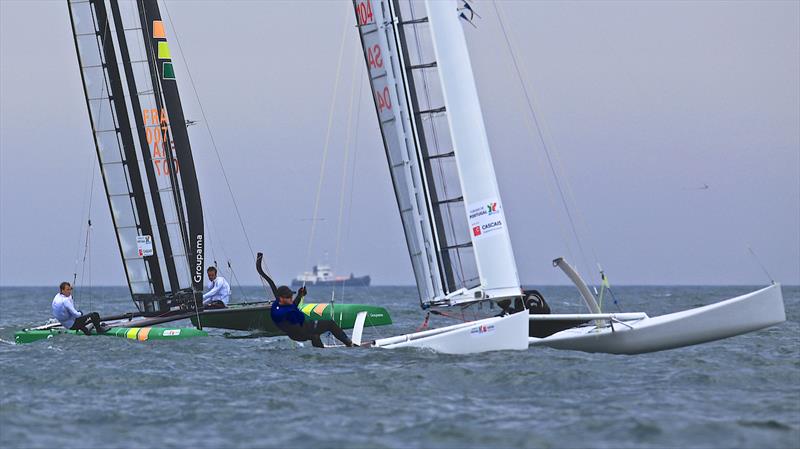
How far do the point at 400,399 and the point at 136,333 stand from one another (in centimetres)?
789

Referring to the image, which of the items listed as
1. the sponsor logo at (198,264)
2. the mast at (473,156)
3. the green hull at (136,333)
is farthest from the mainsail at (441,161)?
the sponsor logo at (198,264)

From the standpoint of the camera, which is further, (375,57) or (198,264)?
(198,264)

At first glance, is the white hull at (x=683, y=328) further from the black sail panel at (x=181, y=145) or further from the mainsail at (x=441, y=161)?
the black sail panel at (x=181, y=145)

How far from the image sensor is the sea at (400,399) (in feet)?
28.2

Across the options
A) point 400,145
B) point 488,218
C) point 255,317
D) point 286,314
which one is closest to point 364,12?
point 400,145

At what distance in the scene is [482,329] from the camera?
43.5ft

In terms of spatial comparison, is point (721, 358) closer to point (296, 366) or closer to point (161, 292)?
point (296, 366)

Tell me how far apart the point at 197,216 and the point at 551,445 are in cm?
1311

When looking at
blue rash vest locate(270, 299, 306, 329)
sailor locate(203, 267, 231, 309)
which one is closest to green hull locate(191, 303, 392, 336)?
sailor locate(203, 267, 231, 309)

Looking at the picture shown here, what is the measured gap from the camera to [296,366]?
13.2m

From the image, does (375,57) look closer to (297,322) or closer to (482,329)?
(297,322)

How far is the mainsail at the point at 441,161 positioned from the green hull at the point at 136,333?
4125 mm

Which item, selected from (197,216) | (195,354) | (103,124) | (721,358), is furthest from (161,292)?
(721,358)

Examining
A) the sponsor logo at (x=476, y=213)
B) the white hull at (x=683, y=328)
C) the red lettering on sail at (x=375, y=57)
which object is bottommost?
the white hull at (x=683, y=328)
